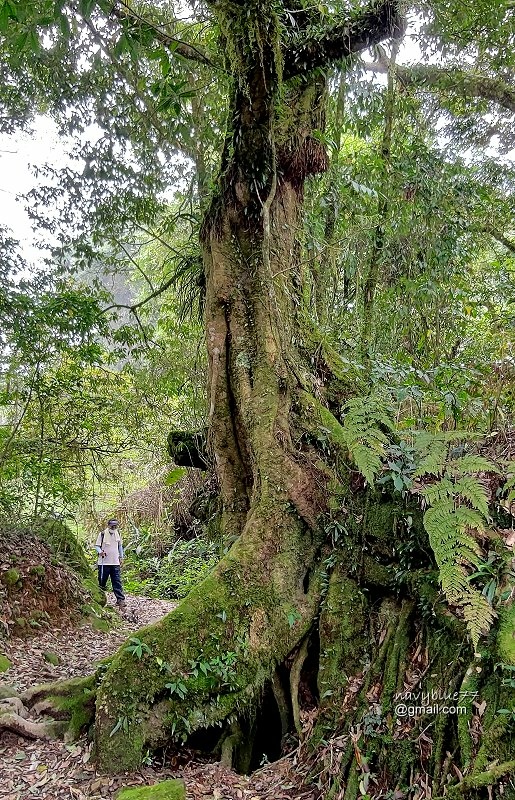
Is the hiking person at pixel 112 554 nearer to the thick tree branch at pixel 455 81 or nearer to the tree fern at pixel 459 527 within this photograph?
the tree fern at pixel 459 527

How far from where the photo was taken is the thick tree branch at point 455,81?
6.96 metres

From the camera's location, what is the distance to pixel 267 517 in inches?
157

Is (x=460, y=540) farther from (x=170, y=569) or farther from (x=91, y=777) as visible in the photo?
(x=170, y=569)

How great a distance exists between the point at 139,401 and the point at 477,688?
23.4 feet

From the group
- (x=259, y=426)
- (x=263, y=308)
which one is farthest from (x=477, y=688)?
(x=263, y=308)

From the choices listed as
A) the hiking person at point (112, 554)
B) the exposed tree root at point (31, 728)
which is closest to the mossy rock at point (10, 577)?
the hiking person at point (112, 554)

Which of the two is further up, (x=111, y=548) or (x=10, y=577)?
(x=111, y=548)

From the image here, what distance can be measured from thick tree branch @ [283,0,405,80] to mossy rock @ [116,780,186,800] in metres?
5.25

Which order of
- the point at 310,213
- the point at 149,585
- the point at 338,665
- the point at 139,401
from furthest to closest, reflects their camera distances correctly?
the point at 149,585, the point at 139,401, the point at 310,213, the point at 338,665

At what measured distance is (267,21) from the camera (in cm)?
396

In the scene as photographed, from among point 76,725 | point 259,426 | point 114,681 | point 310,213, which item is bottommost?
point 76,725

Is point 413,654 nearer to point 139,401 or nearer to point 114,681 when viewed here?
point 114,681

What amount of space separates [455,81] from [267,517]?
650 centimetres

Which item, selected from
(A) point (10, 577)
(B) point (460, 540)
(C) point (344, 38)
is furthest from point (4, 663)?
(C) point (344, 38)
